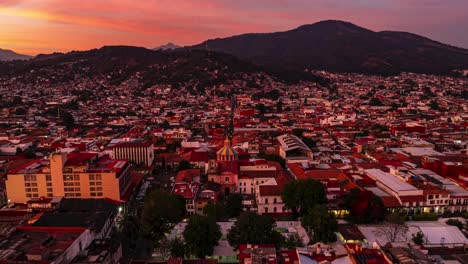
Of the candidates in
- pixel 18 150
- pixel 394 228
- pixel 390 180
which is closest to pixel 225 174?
pixel 390 180

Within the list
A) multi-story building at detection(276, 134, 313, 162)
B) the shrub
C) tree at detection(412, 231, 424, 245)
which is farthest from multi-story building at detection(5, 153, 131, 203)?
the shrub

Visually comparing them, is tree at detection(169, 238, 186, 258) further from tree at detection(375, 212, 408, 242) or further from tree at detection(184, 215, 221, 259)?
tree at detection(375, 212, 408, 242)

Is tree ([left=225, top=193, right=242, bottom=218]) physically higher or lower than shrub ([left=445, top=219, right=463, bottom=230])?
higher

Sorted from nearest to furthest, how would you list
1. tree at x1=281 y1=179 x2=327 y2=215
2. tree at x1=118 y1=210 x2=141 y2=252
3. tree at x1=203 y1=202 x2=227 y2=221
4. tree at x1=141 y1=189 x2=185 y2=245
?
tree at x1=141 y1=189 x2=185 y2=245, tree at x1=118 y1=210 x2=141 y2=252, tree at x1=203 y1=202 x2=227 y2=221, tree at x1=281 y1=179 x2=327 y2=215

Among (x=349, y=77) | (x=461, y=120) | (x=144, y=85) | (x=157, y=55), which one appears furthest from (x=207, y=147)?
(x=349, y=77)

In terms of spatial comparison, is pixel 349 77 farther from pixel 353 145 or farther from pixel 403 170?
pixel 403 170

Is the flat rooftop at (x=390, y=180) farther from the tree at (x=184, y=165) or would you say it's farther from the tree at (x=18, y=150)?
the tree at (x=18, y=150)

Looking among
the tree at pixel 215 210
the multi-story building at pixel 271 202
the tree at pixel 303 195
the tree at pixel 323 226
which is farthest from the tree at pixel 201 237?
the multi-story building at pixel 271 202
